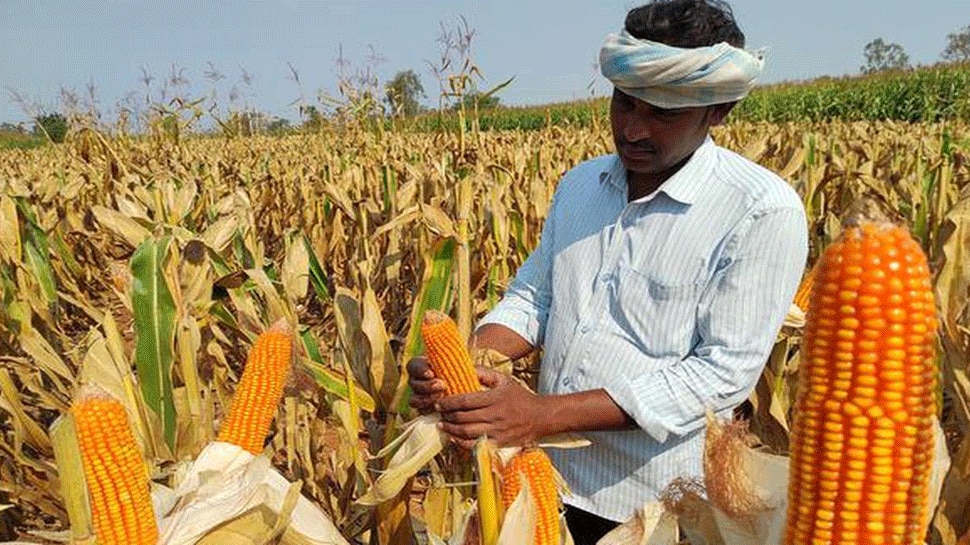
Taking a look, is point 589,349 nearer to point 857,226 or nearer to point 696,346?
point 696,346

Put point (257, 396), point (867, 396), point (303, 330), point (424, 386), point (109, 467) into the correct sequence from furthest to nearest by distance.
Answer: point (303, 330) < point (424, 386) < point (257, 396) < point (109, 467) < point (867, 396)

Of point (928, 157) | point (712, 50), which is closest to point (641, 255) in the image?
point (712, 50)

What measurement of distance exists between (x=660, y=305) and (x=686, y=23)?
2.18 ft

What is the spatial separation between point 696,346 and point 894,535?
3.44ft

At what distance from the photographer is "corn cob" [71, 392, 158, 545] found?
1.15m

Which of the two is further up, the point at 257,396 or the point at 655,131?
the point at 655,131

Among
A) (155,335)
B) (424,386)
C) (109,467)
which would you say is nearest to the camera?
(109,467)

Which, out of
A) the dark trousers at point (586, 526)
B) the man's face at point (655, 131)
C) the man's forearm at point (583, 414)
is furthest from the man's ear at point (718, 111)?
the dark trousers at point (586, 526)

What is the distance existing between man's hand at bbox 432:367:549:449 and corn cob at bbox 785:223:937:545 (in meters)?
0.72

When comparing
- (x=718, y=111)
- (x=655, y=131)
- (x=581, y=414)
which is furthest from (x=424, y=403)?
(x=718, y=111)

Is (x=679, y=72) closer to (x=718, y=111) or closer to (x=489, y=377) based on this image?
(x=718, y=111)

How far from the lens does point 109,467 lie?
1168mm

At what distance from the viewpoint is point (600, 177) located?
2.22 meters

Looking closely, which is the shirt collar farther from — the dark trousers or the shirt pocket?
the dark trousers
